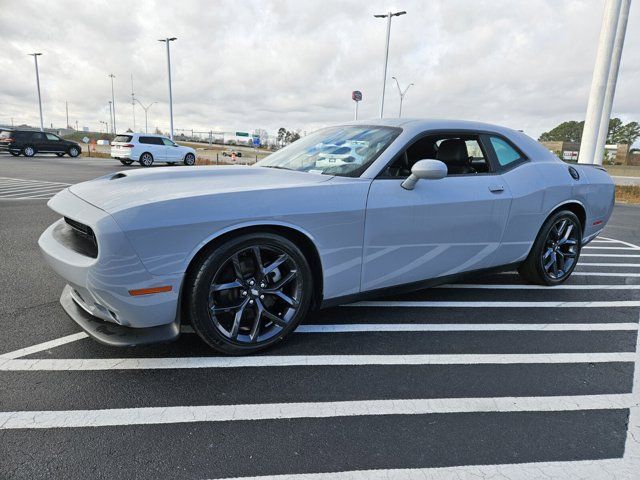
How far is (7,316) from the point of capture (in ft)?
10.7

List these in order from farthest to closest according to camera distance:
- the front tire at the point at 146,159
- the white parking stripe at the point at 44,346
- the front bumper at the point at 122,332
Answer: the front tire at the point at 146,159 → the white parking stripe at the point at 44,346 → the front bumper at the point at 122,332

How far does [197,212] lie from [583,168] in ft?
12.7

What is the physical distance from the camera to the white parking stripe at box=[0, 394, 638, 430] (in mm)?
2133

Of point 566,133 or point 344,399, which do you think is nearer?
point 344,399

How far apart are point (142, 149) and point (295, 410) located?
2245cm

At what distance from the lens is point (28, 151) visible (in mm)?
26844

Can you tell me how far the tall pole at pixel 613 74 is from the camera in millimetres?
15578

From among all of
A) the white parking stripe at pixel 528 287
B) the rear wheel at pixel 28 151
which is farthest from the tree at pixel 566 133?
the white parking stripe at pixel 528 287

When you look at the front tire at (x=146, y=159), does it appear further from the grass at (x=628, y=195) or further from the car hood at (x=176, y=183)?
the car hood at (x=176, y=183)

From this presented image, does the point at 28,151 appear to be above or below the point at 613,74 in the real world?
below

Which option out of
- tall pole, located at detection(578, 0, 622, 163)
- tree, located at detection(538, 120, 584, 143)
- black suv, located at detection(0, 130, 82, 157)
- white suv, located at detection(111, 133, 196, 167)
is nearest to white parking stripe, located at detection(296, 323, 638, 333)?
tall pole, located at detection(578, 0, 622, 163)

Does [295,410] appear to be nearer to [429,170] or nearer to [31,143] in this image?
[429,170]

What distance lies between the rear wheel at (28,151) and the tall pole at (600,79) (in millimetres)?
28563

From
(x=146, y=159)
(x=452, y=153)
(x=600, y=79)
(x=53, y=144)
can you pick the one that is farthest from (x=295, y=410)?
(x=53, y=144)
